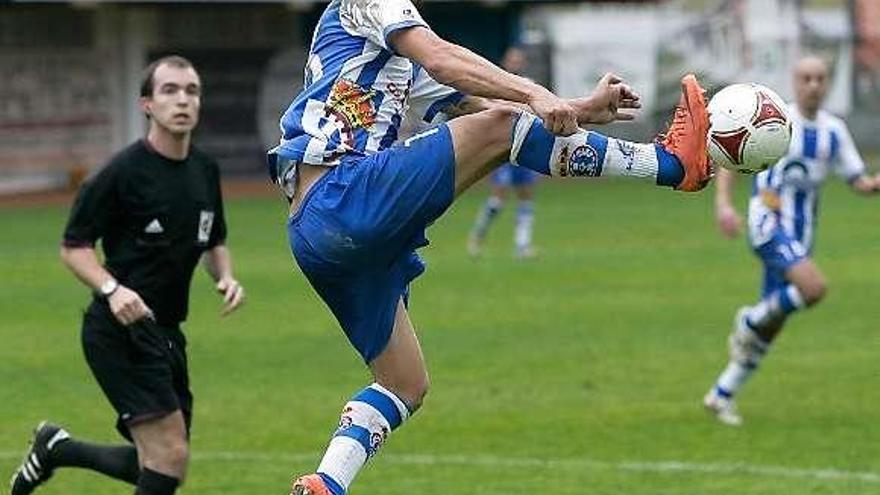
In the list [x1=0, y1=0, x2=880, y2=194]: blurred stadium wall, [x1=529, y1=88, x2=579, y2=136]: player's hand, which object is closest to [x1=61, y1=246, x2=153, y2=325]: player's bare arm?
[x1=529, y1=88, x2=579, y2=136]: player's hand

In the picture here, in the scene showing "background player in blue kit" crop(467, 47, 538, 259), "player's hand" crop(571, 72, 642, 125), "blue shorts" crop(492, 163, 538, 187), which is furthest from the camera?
"blue shorts" crop(492, 163, 538, 187)

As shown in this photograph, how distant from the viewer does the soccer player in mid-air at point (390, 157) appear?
7.75 meters

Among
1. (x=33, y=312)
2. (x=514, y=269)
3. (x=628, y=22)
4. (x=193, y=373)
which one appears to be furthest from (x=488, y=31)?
(x=193, y=373)

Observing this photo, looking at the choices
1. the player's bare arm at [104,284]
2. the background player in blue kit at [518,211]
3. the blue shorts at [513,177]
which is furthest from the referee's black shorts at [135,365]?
the blue shorts at [513,177]

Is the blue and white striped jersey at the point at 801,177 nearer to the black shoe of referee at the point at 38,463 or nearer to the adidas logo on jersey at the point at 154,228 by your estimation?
the adidas logo on jersey at the point at 154,228

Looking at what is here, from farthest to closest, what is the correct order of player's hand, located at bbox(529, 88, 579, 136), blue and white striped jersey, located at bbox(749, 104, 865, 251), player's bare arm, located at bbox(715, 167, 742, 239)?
1. blue and white striped jersey, located at bbox(749, 104, 865, 251)
2. player's bare arm, located at bbox(715, 167, 742, 239)
3. player's hand, located at bbox(529, 88, 579, 136)

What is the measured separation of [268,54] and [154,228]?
31870mm

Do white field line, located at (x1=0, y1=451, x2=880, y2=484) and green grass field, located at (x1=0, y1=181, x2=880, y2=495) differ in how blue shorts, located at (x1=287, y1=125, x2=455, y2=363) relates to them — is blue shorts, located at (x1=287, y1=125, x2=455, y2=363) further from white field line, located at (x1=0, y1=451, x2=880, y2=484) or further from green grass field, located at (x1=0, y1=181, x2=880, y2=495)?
white field line, located at (x1=0, y1=451, x2=880, y2=484)

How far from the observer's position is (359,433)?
321 inches

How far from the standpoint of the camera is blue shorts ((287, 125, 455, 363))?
7.81 metres

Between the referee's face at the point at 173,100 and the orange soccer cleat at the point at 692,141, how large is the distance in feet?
8.65

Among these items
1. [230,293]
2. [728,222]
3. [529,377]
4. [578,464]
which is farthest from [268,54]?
[230,293]

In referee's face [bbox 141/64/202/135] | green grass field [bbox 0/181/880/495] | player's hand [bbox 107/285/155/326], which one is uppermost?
referee's face [bbox 141/64/202/135]

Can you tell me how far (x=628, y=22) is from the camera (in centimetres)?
4678
